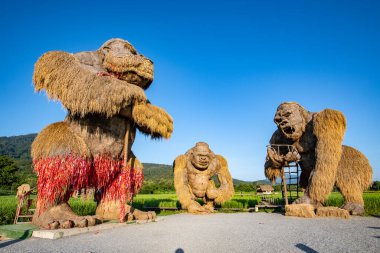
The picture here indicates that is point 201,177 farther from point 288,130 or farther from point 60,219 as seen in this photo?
point 60,219

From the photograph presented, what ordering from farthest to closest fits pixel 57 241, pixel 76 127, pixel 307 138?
1. pixel 307 138
2. pixel 76 127
3. pixel 57 241

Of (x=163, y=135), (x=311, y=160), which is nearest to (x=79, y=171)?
(x=163, y=135)

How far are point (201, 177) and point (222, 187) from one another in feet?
2.51

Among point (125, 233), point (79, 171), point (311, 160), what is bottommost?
point (125, 233)

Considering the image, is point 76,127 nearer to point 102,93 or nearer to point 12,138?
point 102,93

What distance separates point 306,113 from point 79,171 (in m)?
6.12

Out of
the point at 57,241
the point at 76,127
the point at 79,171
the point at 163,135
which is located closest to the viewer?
the point at 57,241

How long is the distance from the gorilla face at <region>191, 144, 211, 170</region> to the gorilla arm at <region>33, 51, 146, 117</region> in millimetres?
3809

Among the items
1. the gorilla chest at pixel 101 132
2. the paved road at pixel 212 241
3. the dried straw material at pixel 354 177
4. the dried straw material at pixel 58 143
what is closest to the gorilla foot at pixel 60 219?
the paved road at pixel 212 241

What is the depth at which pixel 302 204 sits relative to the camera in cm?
582

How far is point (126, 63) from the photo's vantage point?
4961 mm

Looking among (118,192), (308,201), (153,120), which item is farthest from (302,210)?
(118,192)

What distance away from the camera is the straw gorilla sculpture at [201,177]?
299 inches

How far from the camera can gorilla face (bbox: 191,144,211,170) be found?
305 inches
